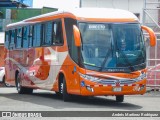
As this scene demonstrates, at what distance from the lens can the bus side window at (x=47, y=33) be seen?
67.6 feet

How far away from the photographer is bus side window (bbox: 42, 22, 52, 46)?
2061cm

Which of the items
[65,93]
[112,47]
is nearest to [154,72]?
[65,93]

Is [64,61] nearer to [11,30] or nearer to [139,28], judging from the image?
[139,28]

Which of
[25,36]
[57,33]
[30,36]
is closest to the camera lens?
[57,33]

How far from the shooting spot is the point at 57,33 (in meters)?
19.6

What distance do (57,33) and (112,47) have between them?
272 cm

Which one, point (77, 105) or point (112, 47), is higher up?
point (112, 47)

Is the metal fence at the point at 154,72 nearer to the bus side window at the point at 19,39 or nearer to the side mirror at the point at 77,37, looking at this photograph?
the bus side window at the point at 19,39

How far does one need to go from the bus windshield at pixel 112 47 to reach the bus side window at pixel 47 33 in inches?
115

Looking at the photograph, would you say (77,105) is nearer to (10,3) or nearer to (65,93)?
(65,93)

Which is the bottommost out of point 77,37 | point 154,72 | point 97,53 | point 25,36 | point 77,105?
point 154,72

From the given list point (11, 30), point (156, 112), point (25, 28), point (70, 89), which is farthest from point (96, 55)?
point (11, 30)

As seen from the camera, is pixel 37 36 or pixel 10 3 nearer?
pixel 37 36

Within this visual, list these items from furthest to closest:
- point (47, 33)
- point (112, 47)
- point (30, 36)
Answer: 1. point (30, 36)
2. point (47, 33)
3. point (112, 47)
